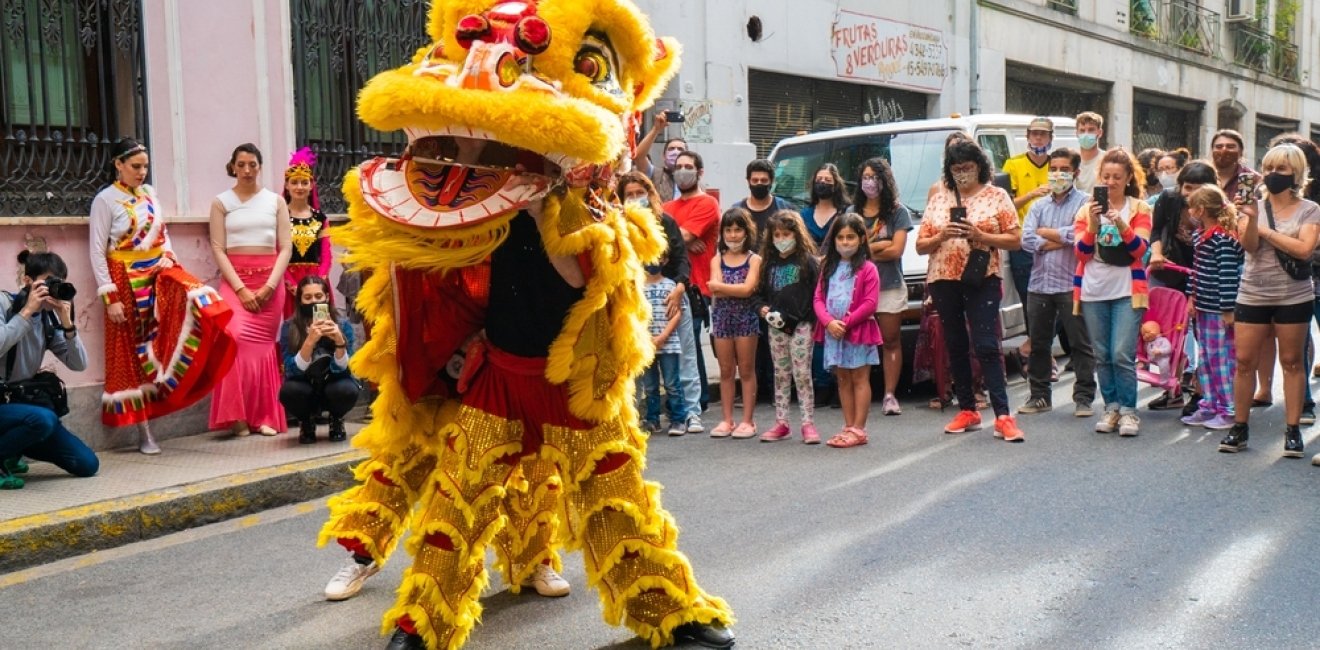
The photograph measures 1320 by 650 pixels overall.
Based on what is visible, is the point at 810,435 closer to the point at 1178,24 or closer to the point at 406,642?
the point at 406,642

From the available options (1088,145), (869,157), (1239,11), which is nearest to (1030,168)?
(1088,145)

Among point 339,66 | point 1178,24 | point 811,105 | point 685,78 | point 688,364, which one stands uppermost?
point 1178,24

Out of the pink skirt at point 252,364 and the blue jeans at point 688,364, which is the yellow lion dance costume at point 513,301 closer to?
the pink skirt at point 252,364

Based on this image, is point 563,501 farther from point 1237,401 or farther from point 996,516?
point 1237,401

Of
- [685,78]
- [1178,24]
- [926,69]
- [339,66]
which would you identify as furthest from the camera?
[1178,24]

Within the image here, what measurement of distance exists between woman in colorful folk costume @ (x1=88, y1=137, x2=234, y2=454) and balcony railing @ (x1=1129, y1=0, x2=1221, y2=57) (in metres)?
21.8

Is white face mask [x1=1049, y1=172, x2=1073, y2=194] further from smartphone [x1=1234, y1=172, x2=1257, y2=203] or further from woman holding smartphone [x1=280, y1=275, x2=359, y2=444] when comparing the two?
woman holding smartphone [x1=280, y1=275, x2=359, y2=444]

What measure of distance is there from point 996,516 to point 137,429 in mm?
5054

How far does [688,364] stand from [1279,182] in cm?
371

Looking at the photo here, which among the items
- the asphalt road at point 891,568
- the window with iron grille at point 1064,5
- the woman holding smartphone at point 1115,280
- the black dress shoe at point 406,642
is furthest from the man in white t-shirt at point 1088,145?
the window with iron grille at point 1064,5

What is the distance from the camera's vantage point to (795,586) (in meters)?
4.93

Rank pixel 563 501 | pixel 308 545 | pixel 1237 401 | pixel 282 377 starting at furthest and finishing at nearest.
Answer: pixel 282 377
pixel 1237 401
pixel 308 545
pixel 563 501

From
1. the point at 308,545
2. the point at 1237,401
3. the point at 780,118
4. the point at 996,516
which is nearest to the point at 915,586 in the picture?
the point at 996,516

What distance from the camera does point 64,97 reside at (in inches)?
318
